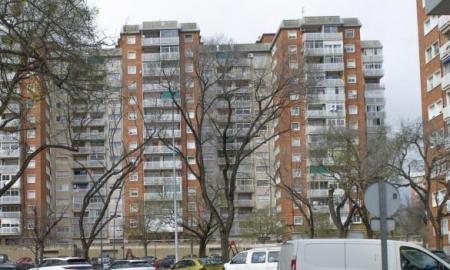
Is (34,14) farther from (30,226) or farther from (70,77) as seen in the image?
(30,226)

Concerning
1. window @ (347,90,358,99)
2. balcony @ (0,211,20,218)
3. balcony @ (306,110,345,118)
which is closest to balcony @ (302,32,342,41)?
window @ (347,90,358,99)

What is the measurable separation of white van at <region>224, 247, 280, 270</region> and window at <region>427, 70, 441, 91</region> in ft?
119

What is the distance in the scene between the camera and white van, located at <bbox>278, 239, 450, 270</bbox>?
15984mm

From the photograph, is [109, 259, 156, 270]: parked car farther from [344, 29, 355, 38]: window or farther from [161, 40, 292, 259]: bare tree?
[344, 29, 355, 38]: window

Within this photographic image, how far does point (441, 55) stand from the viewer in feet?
200

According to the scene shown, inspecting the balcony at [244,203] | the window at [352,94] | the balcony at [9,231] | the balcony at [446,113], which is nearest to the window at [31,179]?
the balcony at [9,231]

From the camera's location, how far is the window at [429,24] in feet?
208

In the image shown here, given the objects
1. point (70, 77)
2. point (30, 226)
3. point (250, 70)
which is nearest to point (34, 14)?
point (70, 77)

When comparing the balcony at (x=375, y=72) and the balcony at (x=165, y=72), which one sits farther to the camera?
the balcony at (x=375, y=72)

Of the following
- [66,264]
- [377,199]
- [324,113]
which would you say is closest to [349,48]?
[324,113]

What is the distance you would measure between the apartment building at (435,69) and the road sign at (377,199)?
43.0 metres

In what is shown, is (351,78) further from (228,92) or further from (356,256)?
(356,256)

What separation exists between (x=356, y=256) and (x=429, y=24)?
5293 centimetres

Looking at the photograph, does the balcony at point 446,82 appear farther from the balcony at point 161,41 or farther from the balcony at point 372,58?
the balcony at point 161,41
